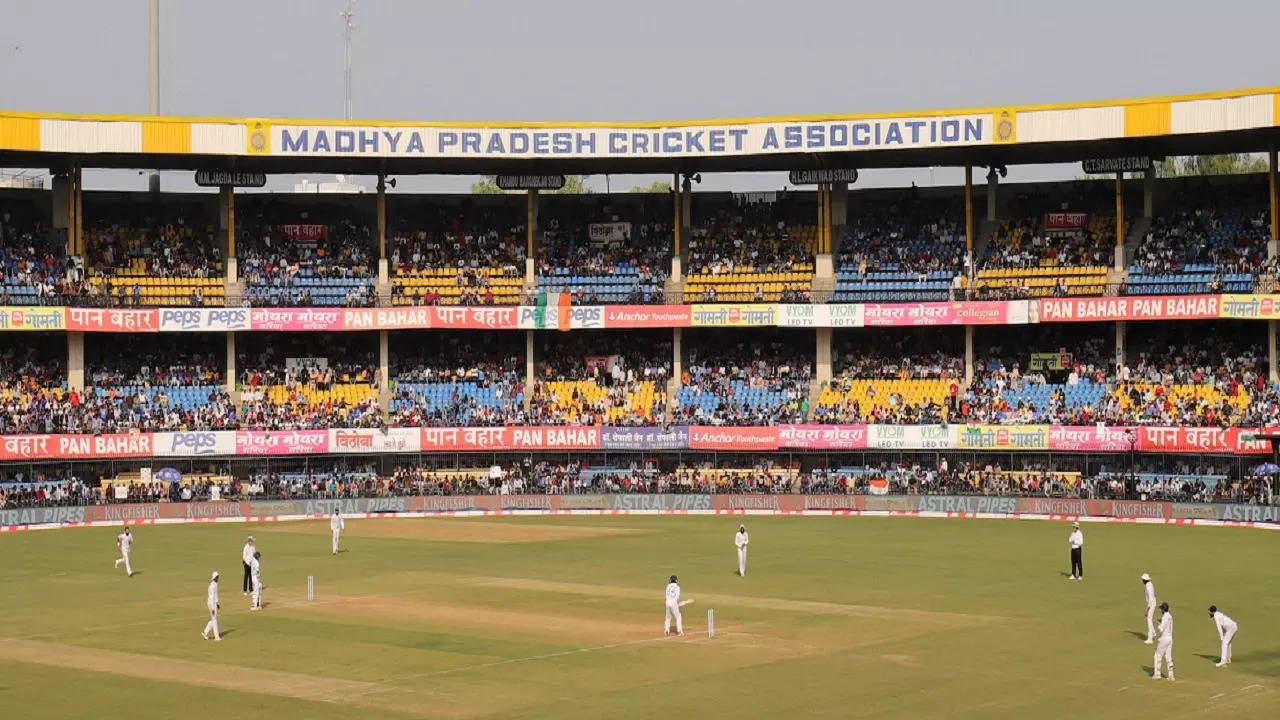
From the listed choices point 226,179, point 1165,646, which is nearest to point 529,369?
point 226,179

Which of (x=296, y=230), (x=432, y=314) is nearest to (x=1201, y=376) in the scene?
(x=432, y=314)

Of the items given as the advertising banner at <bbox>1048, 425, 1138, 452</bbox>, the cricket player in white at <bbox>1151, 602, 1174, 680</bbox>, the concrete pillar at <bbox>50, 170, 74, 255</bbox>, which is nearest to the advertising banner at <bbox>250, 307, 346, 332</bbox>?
the concrete pillar at <bbox>50, 170, 74, 255</bbox>

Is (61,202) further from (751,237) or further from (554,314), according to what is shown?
(751,237)

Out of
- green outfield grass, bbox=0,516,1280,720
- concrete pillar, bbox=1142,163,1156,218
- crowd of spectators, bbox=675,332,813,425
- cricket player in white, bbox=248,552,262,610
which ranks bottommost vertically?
green outfield grass, bbox=0,516,1280,720

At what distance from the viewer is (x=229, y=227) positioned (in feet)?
262

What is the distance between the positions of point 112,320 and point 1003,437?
3851 cm

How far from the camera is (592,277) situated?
82250 millimetres

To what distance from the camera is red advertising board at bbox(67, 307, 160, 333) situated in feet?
243

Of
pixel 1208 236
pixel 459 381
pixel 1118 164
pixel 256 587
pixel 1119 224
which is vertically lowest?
pixel 256 587

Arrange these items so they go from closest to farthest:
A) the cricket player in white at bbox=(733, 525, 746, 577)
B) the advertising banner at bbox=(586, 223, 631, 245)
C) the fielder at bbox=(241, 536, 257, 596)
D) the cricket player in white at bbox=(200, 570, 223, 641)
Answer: the cricket player in white at bbox=(200, 570, 223, 641) → the fielder at bbox=(241, 536, 257, 596) → the cricket player in white at bbox=(733, 525, 746, 577) → the advertising banner at bbox=(586, 223, 631, 245)

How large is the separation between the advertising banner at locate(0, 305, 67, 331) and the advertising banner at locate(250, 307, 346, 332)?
8.20 meters

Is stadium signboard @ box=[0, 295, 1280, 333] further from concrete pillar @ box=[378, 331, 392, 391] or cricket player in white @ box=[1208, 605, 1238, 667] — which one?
cricket player in white @ box=[1208, 605, 1238, 667]

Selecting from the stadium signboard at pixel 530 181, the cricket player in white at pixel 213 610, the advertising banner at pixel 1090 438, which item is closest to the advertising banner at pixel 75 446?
the stadium signboard at pixel 530 181

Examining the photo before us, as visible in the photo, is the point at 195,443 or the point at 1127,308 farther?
the point at 195,443
